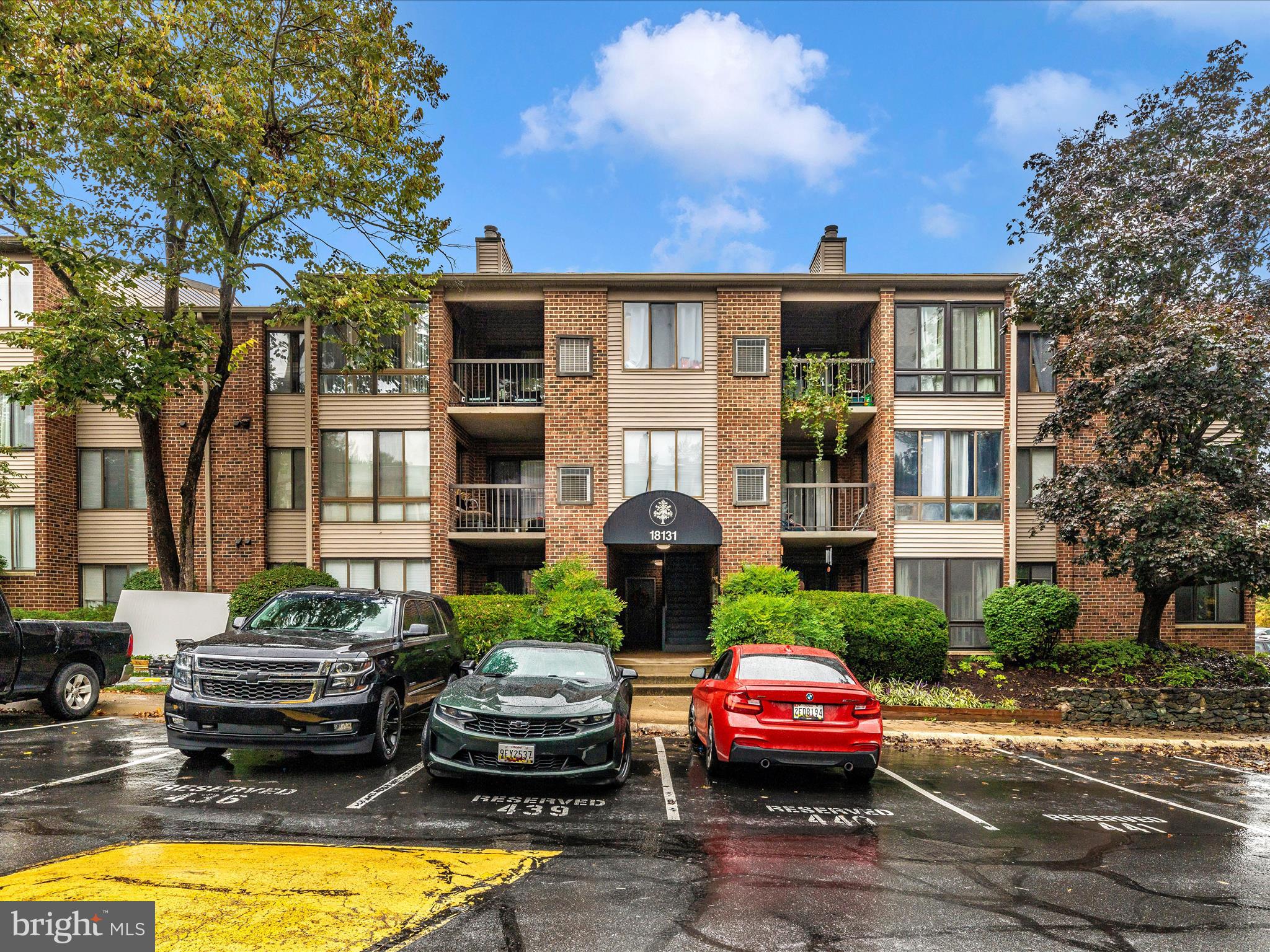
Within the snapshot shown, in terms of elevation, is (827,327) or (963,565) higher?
(827,327)

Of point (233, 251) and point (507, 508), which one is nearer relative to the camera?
point (233, 251)

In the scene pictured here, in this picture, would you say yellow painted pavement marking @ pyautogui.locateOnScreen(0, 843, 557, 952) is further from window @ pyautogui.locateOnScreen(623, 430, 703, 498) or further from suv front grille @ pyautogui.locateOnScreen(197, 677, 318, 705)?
window @ pyautogui.locateOnScreen(623, 430, 703, 498)

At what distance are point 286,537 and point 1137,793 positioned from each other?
17.8 metres

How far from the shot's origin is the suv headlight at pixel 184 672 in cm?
746

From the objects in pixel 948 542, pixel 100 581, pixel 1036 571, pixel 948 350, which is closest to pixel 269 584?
pixel 100 581

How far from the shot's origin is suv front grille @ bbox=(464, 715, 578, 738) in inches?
271

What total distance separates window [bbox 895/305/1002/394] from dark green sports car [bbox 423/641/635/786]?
13596 millimetres

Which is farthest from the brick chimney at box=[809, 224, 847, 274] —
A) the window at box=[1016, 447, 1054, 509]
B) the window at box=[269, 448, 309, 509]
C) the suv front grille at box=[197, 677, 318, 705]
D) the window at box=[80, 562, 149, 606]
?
the window at box=[80, 562, 149, 606]

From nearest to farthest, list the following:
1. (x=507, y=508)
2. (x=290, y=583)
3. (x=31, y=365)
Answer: (x=31, y=365)
(x=290, y=583)
(x=507, y=508)

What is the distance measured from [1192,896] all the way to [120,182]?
1919 cm

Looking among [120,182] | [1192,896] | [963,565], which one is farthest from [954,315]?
[120,182]

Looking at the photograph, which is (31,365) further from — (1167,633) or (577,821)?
(1167,633)

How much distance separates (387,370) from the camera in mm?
18516

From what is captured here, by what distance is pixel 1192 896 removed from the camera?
200 inches
